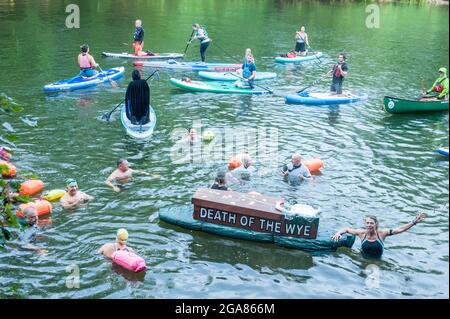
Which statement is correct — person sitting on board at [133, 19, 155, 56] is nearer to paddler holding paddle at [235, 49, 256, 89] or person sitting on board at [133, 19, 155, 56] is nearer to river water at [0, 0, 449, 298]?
river water at [0, 0, 449, 298]

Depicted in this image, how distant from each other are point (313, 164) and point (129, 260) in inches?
268

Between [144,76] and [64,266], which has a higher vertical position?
[144,76]

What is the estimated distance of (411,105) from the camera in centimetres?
2088

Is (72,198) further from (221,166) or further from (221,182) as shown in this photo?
(221,166)

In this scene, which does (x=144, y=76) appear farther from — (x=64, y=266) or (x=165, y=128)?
(x=64, y=266)

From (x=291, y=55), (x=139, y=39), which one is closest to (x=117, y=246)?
(x=139, y=39)

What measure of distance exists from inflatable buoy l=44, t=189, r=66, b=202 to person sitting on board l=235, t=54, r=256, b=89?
38.6 ft

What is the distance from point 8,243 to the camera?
1141 cm

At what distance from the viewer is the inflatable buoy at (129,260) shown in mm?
10500

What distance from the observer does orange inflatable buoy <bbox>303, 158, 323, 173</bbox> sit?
1555cm

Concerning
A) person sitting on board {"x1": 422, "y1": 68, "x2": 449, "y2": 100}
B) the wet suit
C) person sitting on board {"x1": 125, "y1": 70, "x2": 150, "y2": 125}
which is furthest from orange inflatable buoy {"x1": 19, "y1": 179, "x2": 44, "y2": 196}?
person sitting on board {"x1": 422, "y1": 68, "x2": 449, "y2": 100}

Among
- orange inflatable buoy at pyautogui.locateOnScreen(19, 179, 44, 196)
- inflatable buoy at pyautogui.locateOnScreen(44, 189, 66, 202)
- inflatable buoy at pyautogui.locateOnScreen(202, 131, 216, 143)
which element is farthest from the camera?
inflatable buoy at pyautogui.locateOnScreen(202, 131, 216, 143)
